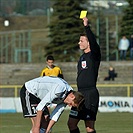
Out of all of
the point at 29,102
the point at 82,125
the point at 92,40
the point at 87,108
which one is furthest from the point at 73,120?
the point at 82,125

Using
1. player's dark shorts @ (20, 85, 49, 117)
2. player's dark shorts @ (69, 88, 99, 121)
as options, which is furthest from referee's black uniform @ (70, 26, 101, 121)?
player's dark shorts @ (20, 85, 49, 117)

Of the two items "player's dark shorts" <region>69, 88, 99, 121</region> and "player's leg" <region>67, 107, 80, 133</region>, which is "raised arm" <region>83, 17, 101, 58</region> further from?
"player's leg" <region>67, 107, 80, 133</region>

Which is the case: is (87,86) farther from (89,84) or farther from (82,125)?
(82,125)

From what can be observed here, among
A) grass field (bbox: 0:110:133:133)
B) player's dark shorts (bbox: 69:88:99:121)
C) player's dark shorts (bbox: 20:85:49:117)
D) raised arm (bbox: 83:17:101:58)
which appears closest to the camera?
player's dark shorts (bbox: 20:85:49:117)

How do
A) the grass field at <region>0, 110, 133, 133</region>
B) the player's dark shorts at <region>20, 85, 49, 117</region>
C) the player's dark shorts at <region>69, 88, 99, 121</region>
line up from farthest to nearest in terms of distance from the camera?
1. the grass field at <region>0, 110, 133, 133</region>
2. the player's dark shorts at <region>69, 88, 99, 121</region>
3. the player's dark shorts at <region>20, 85, 49, 117</region>

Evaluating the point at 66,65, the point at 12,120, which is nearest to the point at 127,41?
the point at 66,65

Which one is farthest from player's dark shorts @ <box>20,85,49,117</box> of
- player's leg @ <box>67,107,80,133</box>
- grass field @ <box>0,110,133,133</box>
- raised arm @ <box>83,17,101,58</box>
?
grass field @ <box>0,110,133,133</box>

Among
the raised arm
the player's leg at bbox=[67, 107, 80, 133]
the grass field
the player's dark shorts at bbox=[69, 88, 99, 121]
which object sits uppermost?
the raised arm

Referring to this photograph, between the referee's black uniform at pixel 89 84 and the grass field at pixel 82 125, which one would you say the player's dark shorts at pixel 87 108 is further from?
the grass field at pixel 82 125

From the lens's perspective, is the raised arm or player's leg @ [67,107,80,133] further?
player's leg @ [67,107,80,133]

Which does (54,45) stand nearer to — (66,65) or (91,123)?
(66,65)

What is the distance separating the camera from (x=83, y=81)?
12.0 metres

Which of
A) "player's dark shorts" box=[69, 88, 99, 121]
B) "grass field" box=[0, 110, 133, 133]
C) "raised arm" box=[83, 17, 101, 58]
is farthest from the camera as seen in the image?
"grass field" box=[0, 110, 133, 133]

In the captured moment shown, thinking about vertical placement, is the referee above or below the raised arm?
below
